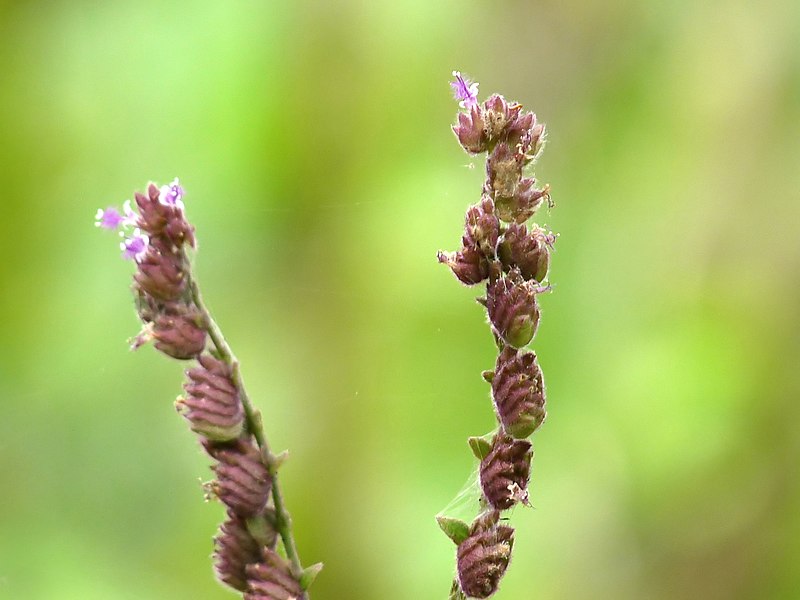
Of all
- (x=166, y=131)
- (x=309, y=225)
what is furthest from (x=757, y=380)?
(x=166, y=131)

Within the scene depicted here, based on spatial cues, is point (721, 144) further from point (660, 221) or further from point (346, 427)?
point (346, 427)

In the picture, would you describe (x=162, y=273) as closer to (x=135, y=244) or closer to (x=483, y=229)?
(x=135, y=244)

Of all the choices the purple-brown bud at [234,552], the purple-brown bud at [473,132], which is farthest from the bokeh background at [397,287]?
the purple-brown bud at [473,132]

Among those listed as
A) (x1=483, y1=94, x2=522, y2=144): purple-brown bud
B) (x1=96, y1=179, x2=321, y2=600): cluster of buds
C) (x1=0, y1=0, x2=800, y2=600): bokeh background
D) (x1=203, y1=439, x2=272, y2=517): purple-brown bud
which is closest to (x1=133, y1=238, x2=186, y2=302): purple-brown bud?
(x1=96, y1=179, x2=321, y2=600): cluster of buds

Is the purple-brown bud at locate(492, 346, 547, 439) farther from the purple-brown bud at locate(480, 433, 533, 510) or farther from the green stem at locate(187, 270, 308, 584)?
the green stem at locate(187, 270, 308, 584)

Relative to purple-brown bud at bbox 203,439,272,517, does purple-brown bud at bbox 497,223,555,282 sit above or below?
above

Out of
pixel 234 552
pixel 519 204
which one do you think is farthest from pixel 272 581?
pixel 519 204
